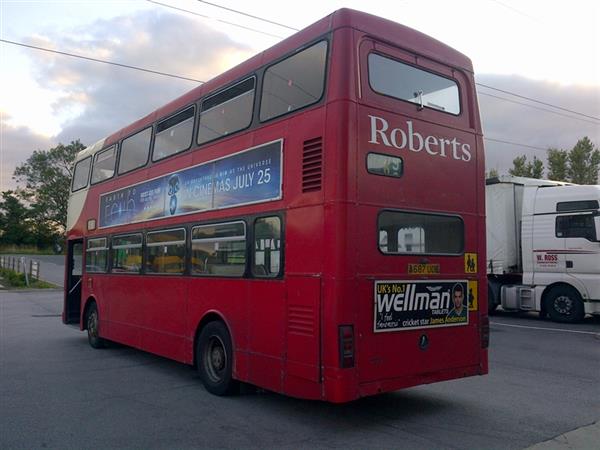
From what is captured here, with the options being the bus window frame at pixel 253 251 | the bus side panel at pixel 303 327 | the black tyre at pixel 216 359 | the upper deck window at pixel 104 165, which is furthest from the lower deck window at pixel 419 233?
the upper deck window at pixel 104 165

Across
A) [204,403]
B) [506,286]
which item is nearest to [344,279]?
[204,403]

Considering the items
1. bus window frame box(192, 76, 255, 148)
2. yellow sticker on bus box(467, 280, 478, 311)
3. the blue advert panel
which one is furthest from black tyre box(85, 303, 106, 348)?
yellow sticker on bus box(467, 280, 478, 311)

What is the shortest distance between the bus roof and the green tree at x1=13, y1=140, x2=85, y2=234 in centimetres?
7637

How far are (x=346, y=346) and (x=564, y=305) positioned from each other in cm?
1149

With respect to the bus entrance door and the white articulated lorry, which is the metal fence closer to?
the bus entrance door

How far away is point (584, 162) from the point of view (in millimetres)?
36281

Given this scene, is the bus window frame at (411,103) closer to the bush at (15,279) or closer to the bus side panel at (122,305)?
the bus side panel at (122,305)

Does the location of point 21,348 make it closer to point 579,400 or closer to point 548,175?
point 579,400

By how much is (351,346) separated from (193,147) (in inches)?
165

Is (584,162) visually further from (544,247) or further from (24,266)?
(24,266)

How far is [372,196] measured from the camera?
5.91 meters

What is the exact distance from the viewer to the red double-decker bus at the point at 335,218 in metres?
5.74

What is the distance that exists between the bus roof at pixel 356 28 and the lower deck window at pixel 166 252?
2.11 metres

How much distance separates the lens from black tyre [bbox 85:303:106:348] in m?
11.6
